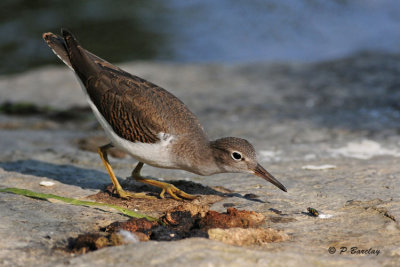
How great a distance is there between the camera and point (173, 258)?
3314mm

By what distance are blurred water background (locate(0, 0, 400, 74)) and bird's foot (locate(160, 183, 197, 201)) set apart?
977cm

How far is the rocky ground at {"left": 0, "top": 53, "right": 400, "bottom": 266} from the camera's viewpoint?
3.63m

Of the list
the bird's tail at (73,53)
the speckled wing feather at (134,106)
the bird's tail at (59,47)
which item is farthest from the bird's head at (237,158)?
the bird's tail at (59,47)

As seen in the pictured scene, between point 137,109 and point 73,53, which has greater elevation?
point 73,53

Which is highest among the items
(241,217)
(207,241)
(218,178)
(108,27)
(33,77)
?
(108,27)

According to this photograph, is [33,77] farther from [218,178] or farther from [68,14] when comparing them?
[218,178]

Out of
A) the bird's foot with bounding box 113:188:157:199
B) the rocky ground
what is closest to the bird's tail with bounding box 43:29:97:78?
the rocky ground

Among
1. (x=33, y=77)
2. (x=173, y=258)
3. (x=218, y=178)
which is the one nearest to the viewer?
(x=173, y=258)

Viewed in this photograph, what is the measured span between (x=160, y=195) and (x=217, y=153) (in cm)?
72

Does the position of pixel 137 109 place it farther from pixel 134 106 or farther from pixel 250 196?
pixel 250 196

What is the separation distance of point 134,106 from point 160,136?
17.4 inches

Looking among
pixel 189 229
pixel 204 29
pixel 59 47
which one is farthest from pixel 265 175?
pixel 204 29

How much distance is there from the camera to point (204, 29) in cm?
1611

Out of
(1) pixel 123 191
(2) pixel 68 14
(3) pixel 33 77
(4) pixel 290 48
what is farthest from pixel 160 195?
(2) pixel 68 14
